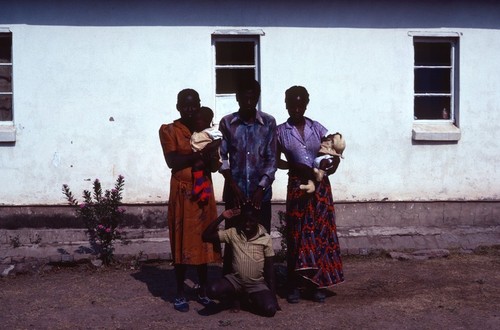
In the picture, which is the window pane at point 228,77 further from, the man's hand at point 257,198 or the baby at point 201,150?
the man's hand at point 257,198

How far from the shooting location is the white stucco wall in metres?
8.27

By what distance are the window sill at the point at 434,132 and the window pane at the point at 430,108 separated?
0.19 metres

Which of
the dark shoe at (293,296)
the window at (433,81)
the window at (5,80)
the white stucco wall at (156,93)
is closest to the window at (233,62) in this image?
the white stucco wall at (156,93)

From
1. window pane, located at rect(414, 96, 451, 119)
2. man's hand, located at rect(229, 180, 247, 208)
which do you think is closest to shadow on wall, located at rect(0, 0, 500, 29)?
window pane, located at rect(414, 96, 451, 119)

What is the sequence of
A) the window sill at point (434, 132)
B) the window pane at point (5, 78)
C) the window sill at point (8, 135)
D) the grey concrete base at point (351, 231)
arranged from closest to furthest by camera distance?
the grey concrete base at point (351, 231), the window sill at point (8, 135), the window pane at point (5, 78), the window sill at point (434, 132)

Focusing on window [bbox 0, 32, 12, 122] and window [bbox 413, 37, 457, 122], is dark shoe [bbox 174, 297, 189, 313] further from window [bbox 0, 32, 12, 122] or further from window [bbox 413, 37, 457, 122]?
window [bbox 413, 37, 457, 122]

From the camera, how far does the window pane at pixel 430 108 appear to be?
900 centimetres

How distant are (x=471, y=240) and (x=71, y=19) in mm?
5900

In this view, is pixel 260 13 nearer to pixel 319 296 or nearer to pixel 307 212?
pixel 307 212

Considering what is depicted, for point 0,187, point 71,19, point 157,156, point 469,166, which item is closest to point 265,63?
point 157,156

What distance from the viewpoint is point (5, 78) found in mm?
8539

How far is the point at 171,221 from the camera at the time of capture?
212 inches

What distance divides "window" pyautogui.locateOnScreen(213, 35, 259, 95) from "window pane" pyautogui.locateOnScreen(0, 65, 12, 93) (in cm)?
278

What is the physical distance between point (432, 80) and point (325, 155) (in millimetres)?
4215
